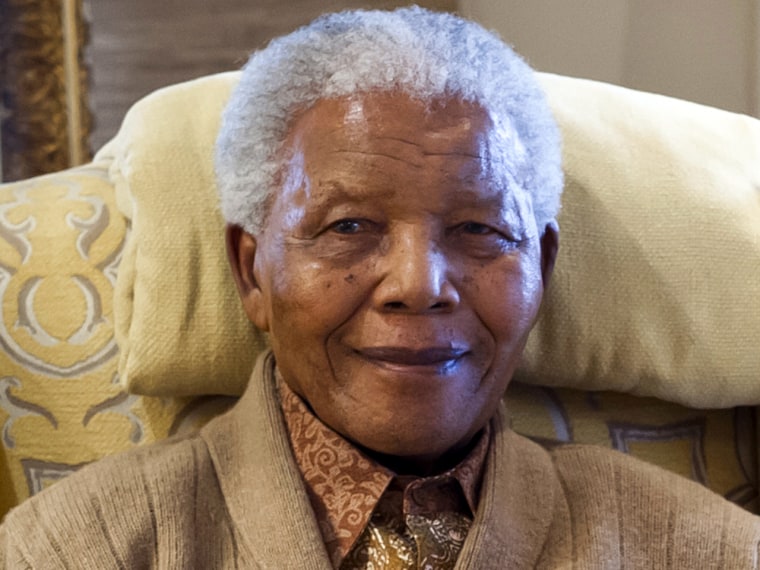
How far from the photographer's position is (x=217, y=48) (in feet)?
6.19

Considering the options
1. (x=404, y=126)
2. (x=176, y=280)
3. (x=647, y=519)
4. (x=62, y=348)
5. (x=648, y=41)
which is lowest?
(x=647, y=519)

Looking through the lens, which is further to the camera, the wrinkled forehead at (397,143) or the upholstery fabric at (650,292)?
the upholstery fabric at (650,292)

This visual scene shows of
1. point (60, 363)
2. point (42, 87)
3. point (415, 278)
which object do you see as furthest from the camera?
point (42, 87)

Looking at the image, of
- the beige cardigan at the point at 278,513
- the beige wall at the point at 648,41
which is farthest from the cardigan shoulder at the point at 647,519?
the beige wall at the point at 648,41

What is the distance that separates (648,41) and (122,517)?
4.95 ft

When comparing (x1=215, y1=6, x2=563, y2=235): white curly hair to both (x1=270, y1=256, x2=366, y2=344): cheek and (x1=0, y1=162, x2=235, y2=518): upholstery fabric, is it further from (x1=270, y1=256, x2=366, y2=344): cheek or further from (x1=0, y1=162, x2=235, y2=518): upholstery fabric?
(x1=0, y1=162, x2=235, y2=518): upholstery fabric

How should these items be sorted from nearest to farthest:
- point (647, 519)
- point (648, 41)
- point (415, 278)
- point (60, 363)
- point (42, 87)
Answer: point (415, 278) < point (647, 519) < point (60, 363) < point (42, 87) < point (648, 41)

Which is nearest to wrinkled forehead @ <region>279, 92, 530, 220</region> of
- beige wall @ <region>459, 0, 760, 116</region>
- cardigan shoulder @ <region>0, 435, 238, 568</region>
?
cardigan shoulder @ <region>0, 435, 238, 568</region>

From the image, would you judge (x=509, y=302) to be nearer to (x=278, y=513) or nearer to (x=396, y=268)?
(x=396, y=268)

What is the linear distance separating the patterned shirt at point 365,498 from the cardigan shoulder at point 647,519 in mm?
142

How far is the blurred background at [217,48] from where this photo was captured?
1822 mm

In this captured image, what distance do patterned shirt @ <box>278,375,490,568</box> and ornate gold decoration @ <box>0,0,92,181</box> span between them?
1.01 metres

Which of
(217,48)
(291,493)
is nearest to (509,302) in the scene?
(291,493)

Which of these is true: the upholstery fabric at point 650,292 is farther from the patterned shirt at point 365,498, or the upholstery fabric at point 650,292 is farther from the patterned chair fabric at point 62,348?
the patterned chair fabric at point 62,348
